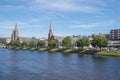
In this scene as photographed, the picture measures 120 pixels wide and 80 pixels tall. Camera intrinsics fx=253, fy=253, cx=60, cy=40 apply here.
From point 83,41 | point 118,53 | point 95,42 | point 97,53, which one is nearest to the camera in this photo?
point 118,53

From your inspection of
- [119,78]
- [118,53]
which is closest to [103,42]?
[118,53]

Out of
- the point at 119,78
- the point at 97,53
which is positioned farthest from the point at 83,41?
the point at 119,78

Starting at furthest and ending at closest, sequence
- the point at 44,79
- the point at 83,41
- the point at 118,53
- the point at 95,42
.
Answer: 1. the point at 83,41
2. the point at 95,42
3. the point at 118,53
4. the point at 44,79

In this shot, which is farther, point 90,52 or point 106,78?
point 90,52

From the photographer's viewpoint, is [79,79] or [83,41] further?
[83,41]

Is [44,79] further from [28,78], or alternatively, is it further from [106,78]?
[106,78]

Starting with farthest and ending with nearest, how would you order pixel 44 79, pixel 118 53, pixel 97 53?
pixel 97 53
pixel 118 53
pixel 44 79

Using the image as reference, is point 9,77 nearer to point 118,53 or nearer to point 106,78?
point 106,78

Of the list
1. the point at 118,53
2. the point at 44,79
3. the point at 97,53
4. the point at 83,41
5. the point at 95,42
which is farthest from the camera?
the point at 83,41
